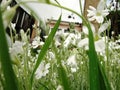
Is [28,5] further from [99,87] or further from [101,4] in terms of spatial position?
[101,4]

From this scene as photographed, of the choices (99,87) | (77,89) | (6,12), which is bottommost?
(77,89)

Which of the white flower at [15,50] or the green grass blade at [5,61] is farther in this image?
the white flower at [15,50]

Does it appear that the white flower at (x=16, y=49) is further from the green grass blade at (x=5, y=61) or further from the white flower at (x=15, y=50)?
the green grass blade at (x=5, y=61)

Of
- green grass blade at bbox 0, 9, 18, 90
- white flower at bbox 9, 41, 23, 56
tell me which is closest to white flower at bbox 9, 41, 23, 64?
white flower at bbox 9, 41, 23, 56

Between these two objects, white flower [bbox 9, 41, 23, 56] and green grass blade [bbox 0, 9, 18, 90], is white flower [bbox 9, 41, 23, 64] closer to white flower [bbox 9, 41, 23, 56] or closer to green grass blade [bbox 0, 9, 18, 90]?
white flower [bbox 9, 41, 23, 56]

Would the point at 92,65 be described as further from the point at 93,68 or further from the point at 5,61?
the point at 5,61

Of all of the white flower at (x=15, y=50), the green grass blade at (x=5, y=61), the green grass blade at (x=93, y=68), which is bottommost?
the green grass blade at (x=93, y=68)

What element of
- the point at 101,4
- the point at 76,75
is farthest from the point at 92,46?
the point at 76,75

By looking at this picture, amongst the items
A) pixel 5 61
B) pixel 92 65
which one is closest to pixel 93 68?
pixel 92 65

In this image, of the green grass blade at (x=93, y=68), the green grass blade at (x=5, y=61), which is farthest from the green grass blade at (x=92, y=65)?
the green grass blade at (x=5, y=61)

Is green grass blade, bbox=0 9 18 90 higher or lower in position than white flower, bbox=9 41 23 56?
higher

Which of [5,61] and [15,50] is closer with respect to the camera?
[5,61]
